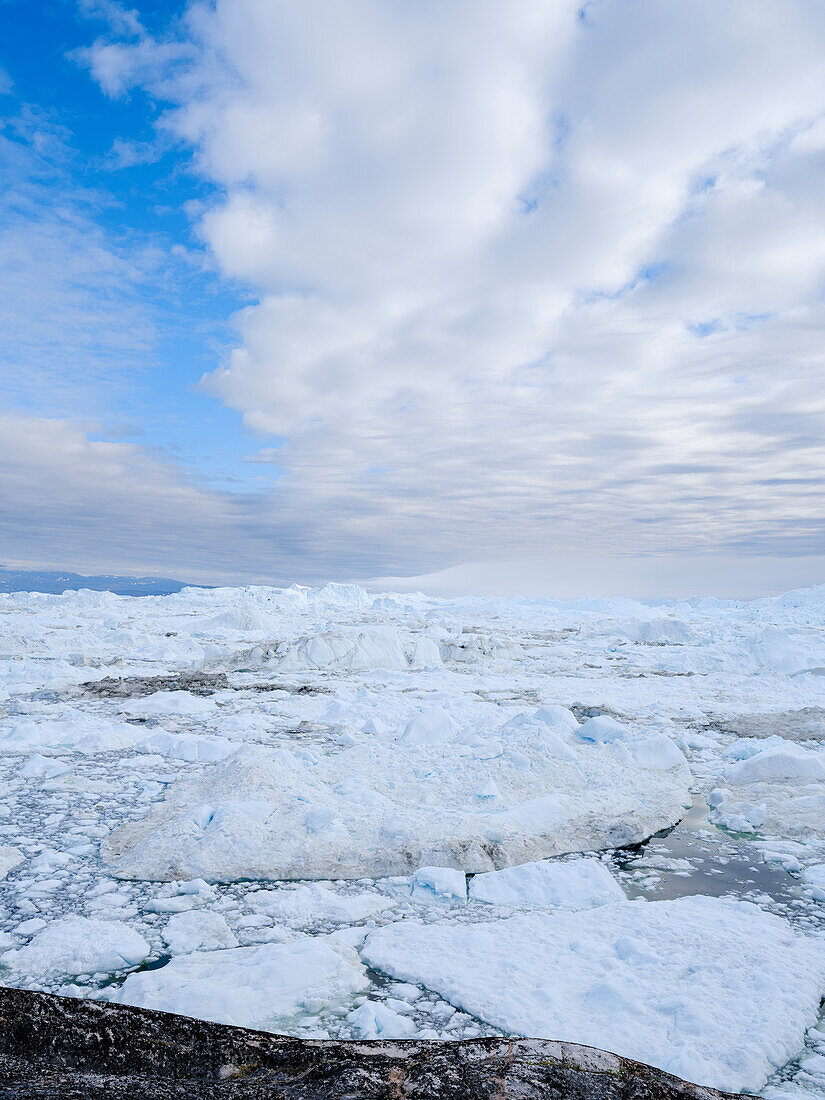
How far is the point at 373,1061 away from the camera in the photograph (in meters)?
1.65

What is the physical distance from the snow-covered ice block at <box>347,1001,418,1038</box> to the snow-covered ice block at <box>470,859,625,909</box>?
151 cm

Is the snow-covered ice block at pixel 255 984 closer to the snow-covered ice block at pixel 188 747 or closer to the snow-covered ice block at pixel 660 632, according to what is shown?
the snow-covered ice block at pixel 188 747

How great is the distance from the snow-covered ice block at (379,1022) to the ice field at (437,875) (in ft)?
0.04

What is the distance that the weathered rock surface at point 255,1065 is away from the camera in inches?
58.7

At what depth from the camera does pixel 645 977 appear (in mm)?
3369

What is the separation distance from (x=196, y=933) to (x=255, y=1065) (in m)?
2.56

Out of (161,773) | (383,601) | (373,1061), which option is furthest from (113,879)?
(383,601)

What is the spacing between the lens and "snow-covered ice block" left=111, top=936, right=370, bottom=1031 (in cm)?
304

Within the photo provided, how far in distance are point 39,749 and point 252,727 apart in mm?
2976

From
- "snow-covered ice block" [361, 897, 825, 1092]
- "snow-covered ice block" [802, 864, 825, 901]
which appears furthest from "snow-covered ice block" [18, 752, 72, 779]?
"snow-covered ice block" [802, 864, 825, 901]

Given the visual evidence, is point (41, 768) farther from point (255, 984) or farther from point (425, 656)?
point (425, 656)

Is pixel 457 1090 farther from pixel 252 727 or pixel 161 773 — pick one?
pixel 252 727

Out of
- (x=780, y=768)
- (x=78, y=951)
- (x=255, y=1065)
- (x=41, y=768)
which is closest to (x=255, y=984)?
(x=78, y=951)

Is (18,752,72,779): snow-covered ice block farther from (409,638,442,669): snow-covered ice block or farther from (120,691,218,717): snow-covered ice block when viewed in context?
(409,638,442,669): snow-covered ice block
